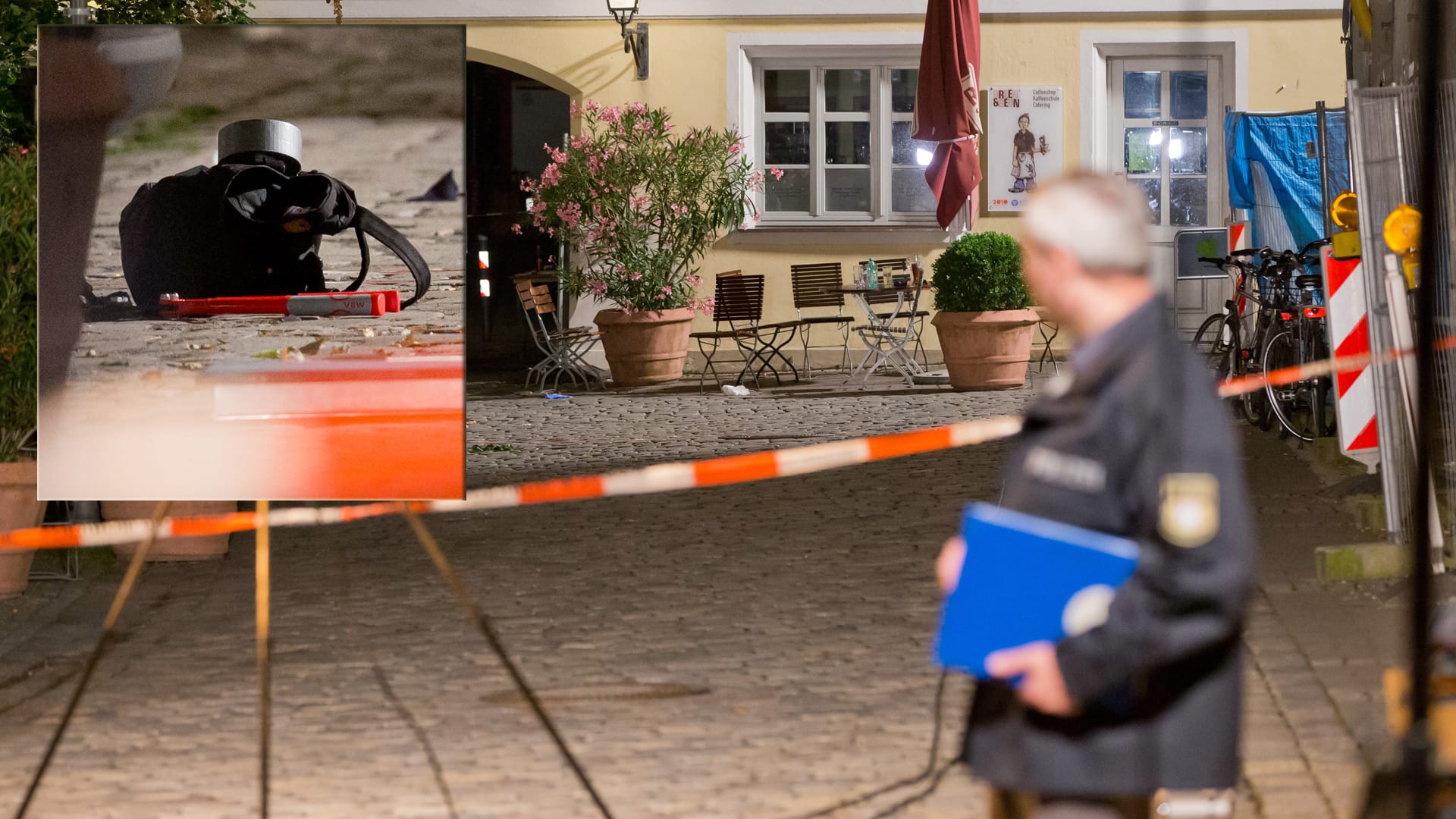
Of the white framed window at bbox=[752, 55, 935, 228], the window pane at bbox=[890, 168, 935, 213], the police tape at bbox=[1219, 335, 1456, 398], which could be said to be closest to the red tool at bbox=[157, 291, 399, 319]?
the police tape at bbox=[1219, 335, 1456, 398]

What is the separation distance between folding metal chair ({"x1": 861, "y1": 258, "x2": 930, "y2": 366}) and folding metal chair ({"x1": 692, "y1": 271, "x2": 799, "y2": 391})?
83cm

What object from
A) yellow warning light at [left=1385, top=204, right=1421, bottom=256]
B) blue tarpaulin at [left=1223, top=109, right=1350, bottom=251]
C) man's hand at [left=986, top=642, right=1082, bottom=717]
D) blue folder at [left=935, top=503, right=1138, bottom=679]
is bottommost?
man's hand at [left=986, top=642, right=1082, bottom=717]

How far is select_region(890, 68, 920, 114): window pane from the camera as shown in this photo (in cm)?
1681

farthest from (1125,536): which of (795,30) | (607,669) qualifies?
(795,30)

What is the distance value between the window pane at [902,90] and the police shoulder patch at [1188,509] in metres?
14.9

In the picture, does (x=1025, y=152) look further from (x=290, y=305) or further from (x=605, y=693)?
(x=605, y=693)

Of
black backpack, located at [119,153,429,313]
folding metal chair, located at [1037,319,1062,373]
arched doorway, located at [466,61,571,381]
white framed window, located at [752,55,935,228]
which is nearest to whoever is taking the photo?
black backpack, located at [119,153,429,313]

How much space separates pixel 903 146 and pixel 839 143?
661 mm

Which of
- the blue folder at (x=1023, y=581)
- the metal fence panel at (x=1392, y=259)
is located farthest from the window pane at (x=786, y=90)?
the blue folder at (x=1023, y=581)

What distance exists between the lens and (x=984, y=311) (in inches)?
542

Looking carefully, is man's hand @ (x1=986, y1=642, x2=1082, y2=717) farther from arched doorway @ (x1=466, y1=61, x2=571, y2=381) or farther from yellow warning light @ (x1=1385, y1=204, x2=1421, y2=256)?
arched doorway @ (x1=466, y1=61, x2=571, y2=381)

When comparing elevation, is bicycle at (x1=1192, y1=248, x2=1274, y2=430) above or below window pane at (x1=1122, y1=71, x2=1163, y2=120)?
below

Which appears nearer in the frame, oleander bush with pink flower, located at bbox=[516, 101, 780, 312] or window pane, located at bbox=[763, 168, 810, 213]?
oleander bush with pink flower, located at bbox=[516, 101, 780, 312]

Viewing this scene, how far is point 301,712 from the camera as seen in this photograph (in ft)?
Result: 17.4
